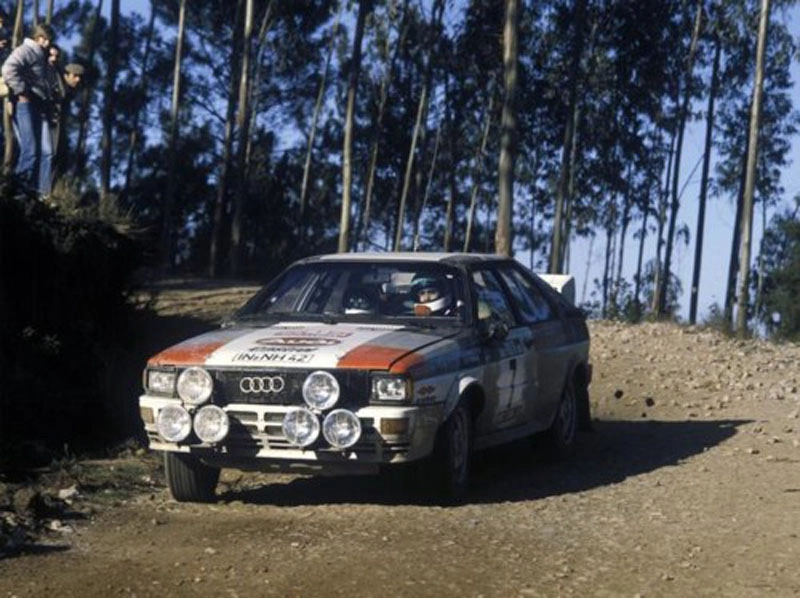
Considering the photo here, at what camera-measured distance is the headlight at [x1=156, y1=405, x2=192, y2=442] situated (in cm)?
829

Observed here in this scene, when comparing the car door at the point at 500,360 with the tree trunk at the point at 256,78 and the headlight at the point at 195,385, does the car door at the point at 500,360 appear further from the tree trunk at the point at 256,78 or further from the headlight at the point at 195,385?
the tree trunk at the point at 256,78

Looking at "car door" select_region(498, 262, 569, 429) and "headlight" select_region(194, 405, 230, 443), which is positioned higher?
"car door" select_region(498, 262, 569, 429)

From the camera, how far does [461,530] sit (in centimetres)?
788

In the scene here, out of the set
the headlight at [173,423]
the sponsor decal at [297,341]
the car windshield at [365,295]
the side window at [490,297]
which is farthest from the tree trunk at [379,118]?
the headlight at [173,423]

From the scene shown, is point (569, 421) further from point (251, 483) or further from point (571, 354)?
point (251, 483)

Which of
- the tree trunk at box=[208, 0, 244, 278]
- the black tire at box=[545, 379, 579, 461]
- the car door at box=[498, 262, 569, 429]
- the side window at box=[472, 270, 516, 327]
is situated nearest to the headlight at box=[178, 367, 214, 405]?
the side window at box=[472, 270, 516, 327]

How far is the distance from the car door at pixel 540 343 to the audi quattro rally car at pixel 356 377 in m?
0.03

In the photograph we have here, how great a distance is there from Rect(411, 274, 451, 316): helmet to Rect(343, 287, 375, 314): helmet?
0.95 feet

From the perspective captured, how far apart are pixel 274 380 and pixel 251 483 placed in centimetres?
172

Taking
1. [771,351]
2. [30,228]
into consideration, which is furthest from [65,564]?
[771,351]

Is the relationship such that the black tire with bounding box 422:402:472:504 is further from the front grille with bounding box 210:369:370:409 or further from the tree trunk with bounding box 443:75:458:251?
the tree trunk with bounding box 443:75:458:251

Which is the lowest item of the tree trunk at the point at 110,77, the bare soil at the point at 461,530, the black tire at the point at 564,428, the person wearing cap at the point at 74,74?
the bare soil at the point at 461,530

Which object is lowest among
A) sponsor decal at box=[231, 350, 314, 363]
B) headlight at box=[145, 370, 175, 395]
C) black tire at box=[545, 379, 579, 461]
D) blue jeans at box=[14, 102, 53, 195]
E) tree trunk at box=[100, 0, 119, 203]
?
black tire at box=[545, 379, 579, 461]

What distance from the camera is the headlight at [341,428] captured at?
802 centimetres
